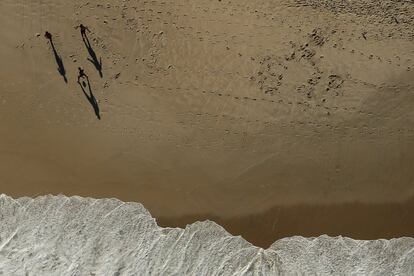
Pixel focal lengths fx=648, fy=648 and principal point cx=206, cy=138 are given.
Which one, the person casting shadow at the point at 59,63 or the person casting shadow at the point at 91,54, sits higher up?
the person casting shadow at the point at 91,54

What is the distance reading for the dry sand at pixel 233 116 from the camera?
1070 centimetres

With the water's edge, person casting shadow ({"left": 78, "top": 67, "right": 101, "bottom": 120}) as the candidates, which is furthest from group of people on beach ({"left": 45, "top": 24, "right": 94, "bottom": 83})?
the water's edge

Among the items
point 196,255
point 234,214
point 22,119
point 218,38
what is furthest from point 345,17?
point 22,119

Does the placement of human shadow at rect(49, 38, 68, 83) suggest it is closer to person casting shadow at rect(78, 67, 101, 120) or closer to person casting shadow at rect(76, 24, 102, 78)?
person casting shadow at rect(78, 67, 101, 120)

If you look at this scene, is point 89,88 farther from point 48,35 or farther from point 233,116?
point 233,116

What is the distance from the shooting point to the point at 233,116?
35.2ft

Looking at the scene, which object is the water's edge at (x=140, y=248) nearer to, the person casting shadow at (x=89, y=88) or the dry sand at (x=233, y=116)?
the dry sand at (x=233, y=116)

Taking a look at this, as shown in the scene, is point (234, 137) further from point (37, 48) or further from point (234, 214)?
point (37, 48)

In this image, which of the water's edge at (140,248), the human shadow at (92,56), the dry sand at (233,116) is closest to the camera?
the water's edge at (140,248)

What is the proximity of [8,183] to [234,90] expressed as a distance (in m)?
4.04

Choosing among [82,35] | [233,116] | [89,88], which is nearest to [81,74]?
[89,88]

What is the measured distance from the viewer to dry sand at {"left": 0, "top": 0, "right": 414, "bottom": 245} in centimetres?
1070

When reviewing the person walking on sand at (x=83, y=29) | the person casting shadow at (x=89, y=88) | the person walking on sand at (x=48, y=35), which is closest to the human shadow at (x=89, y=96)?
the person casting shadow at (x=89, y=88)

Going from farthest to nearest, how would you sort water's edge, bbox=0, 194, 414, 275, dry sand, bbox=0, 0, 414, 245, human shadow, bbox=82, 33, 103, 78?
1. human shadow, bbox=82, 33, 103, 78
2. dry sand, bbox=0, 0, 414, 245
3. water's edge, bbox=0, 194, 414, 275
